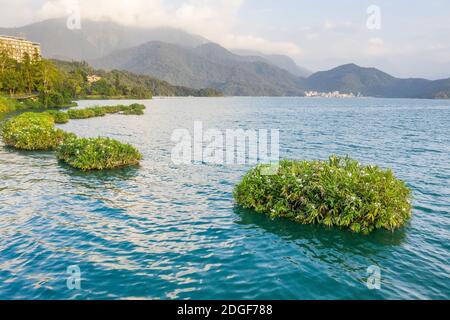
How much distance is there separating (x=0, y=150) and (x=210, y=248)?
36.3 metres

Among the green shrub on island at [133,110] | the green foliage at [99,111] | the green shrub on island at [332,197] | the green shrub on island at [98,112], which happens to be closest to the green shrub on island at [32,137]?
the green shrub on island at [332,197]

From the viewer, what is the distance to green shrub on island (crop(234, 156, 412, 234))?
18.6 m

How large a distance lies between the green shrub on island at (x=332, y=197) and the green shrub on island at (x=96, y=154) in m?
15.7

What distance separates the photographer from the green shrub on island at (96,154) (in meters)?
31.8

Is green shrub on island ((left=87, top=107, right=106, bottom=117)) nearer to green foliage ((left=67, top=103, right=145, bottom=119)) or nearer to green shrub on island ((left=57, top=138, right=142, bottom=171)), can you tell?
green foliage ((left=67, top=103, right=145, bottom=119))

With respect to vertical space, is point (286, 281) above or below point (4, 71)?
below

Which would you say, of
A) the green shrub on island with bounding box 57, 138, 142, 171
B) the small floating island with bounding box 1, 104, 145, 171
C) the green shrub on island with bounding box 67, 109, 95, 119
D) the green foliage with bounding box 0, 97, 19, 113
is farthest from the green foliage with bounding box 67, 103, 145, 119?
the green shrub on island with bounding box 57, 138, 142, 171

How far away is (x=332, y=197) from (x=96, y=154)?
22.7m

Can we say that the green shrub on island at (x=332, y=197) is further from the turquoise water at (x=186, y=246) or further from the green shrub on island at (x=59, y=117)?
the green shrub on island at (x=59, y=117)

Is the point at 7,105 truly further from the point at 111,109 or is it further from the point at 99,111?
the point at 111,109

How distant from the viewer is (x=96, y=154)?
3209 cm
